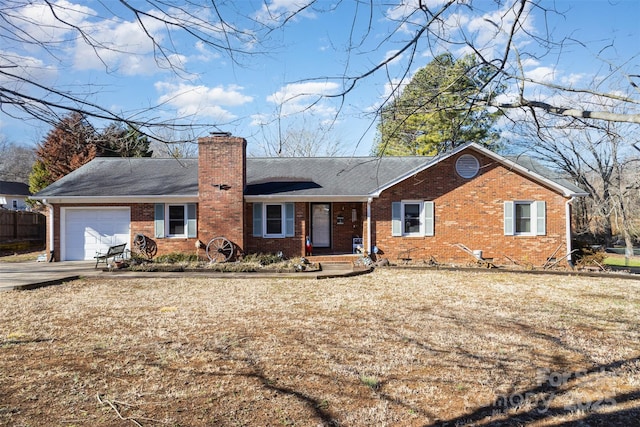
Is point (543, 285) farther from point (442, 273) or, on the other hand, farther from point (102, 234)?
point (102, 234)

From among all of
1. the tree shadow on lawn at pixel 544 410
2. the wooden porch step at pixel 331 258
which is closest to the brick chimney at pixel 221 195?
the wooden porch step at pixel 331 258

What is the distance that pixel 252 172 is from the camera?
57.3 feet

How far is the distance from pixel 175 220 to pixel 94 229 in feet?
10.6

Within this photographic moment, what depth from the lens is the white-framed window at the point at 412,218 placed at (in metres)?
14.6

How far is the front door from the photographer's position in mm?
17188

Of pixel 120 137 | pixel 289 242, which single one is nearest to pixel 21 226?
pixel 289 242

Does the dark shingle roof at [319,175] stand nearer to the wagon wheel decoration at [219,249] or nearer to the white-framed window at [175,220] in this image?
the wagon wheel decoration at [219,249]

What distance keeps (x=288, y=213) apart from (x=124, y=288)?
6524 mm

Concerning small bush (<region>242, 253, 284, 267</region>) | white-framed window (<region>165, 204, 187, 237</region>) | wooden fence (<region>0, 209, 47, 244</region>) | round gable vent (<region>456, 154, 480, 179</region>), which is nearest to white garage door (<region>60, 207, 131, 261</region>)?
white-framed window (<region>165, 204, 187, 237</region>)

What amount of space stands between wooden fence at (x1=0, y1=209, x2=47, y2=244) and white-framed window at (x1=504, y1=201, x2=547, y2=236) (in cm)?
2302

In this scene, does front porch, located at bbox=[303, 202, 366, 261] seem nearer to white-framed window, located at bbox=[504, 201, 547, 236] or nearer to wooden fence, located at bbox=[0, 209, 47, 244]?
white-framed window, located at bbox=[504, 201, 547, 236]

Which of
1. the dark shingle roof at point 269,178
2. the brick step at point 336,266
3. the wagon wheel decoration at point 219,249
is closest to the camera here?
the brick step at point 336,266

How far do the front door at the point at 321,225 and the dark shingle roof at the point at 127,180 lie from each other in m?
5.04

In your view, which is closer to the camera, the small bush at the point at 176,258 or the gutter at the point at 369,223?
the small bush at the point at 176,258
